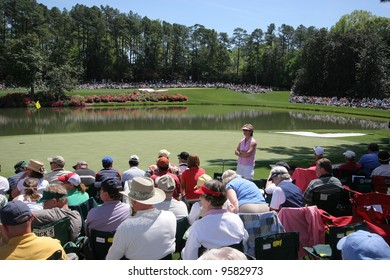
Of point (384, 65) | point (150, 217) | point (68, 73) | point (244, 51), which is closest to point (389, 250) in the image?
point (150, 217)

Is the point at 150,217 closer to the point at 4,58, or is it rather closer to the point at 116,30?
the point at 4,58

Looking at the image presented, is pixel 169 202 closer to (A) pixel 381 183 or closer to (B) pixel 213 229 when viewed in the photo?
(B) pixel 213 229

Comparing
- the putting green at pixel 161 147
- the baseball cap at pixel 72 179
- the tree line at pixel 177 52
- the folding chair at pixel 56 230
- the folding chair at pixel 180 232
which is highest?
the tree line at pixel 177 52

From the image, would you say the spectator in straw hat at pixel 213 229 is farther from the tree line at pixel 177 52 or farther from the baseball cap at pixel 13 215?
the tree line at pixel 177 52

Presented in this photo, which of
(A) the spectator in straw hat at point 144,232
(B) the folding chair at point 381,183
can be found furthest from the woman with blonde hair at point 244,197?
(B) the folding chair at point 381,183

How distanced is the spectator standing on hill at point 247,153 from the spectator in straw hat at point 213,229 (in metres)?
5.10

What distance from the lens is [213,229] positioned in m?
4.07

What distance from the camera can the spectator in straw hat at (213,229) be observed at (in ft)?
13.3

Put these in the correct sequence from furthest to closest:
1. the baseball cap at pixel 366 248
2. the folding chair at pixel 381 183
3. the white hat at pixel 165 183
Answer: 1. the folding chair at pixel 381 183
2. the white hat at pixel 165 183
3. the baseball cap at pixel 366 248

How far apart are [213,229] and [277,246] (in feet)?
2.48

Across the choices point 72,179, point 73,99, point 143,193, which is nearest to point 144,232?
point 143,193

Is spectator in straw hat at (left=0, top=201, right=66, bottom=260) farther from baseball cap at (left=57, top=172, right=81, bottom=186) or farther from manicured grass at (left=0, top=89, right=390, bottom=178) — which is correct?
manicured grass at (left=0, top=89, right=390, bottom=178)

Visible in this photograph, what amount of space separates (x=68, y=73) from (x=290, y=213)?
55950 millimetres

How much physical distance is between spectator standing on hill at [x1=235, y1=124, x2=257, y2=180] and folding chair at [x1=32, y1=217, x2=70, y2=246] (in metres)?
5.15
